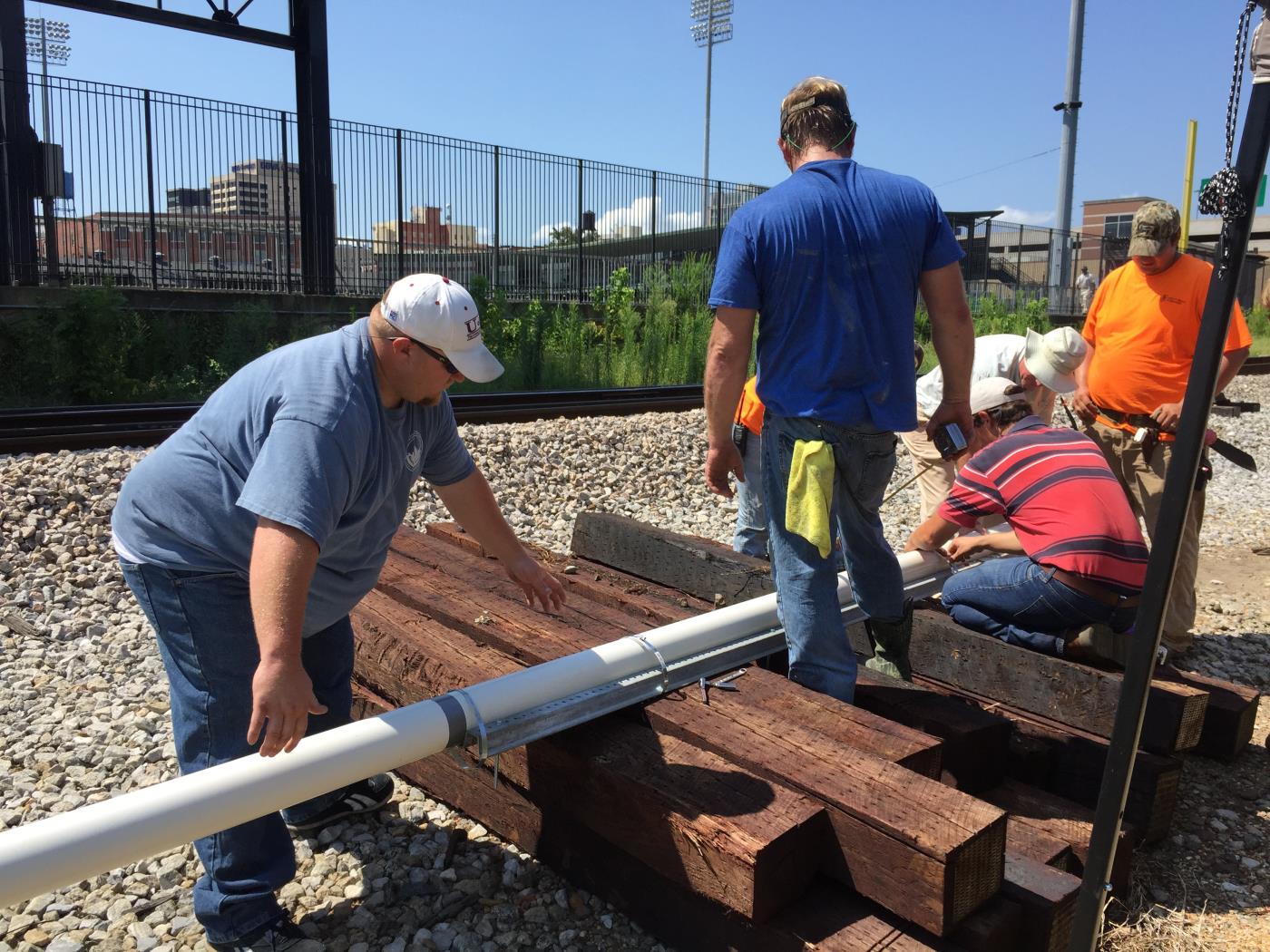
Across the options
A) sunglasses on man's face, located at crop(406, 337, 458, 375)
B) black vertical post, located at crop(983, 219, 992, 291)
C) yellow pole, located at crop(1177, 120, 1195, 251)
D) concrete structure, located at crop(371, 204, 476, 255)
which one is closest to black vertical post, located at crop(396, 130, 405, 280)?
concrete structure, located at crop(371, 204, 476, 255)

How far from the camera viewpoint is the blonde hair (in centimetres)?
330

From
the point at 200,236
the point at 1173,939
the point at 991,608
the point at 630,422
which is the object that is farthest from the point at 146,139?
the point at 1173,939

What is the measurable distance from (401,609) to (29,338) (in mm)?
11315

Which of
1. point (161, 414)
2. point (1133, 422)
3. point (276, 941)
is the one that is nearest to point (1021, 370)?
point (1133, 422)

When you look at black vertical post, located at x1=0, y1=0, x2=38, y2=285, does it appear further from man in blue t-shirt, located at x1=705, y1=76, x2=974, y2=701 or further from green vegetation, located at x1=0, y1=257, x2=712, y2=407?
man in blue t-shirt, located at x1=705, y1=76, x2=974, y2=701

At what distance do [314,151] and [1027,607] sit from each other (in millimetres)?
16493

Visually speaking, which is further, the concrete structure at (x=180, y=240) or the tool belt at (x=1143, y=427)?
the concrete structure at (x=180, y=240)

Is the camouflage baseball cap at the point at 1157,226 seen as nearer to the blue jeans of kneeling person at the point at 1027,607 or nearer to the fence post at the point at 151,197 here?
the blue jeans of kneeling person at the point at 1027,607

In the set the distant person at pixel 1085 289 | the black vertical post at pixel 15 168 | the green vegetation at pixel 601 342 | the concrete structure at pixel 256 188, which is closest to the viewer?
the black vertical post at pixel 15 168

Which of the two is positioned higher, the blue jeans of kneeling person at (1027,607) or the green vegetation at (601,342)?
the green vegetation at (601,342)

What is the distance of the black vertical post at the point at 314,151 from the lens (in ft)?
57.6

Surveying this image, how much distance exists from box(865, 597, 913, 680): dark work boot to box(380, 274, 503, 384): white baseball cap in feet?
6.17

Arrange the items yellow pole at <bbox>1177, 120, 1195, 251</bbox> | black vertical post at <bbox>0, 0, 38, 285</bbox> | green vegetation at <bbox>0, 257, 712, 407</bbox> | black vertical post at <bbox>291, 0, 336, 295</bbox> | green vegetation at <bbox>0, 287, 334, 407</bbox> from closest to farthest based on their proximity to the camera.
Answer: yellow pole at <bbox>1177, 120, 1195, 251</bbox>, green vegetation at <bbox>0, 287, 334, 407</bbox>, green vegetation at <bbox>0, 257, 712, 407</bbox>, black vertical post at <bbox>0, 0, 38, 285</bbox>, black vertical post at <bbox>291, 0, 336, 295</bbox>

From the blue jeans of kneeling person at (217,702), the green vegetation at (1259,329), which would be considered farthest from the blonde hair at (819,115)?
the green vegetation at (1259,329)
